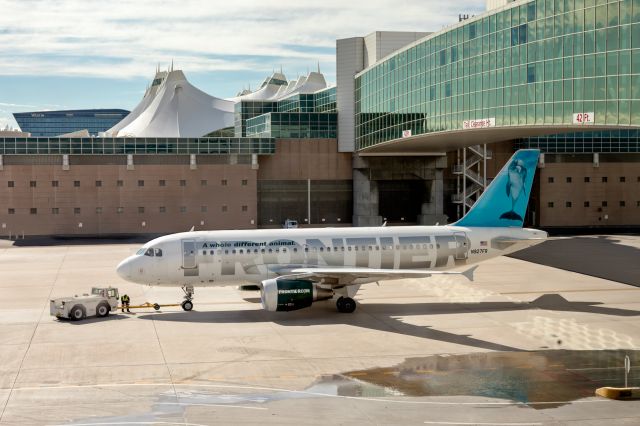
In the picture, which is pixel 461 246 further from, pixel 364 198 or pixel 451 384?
pixel 364 198

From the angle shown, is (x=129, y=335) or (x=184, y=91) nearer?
(x=129, y=335)

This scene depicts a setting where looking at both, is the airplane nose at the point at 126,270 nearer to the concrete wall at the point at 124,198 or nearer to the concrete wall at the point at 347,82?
the concrete wall at the point at 124,198

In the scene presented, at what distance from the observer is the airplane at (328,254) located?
4072 cm

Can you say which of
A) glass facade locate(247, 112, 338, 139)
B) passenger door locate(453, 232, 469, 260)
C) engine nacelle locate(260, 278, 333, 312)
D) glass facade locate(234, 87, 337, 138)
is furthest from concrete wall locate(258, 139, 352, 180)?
engine nacelle locate(260, 278, 333, 312)

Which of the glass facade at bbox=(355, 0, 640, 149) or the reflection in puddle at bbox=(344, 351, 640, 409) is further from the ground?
the glass facade at bbox=(355, 0, 640, 149)

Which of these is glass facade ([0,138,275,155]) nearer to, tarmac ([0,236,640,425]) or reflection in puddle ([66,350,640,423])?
tarmac ([0,236,640,425])

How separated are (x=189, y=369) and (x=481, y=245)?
2168 cm

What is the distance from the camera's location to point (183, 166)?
93438 millimetres

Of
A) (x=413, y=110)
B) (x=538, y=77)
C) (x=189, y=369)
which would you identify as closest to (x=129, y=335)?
(x=189, y=369)

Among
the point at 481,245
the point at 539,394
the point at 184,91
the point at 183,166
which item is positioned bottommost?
the point at 539,394

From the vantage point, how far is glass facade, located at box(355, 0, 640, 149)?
45406 mm

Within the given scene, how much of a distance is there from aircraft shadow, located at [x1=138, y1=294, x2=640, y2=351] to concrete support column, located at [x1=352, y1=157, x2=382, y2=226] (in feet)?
173

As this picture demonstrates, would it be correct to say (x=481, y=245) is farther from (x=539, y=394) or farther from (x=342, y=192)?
(x=342, y=192)

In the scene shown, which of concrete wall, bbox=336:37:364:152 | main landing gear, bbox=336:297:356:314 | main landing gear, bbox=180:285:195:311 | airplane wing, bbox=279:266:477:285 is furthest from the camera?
concrete wall, bbox=336:37:364:152
